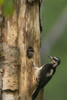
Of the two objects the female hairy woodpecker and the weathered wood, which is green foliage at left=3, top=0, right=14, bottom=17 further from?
the female hairy woodpecker

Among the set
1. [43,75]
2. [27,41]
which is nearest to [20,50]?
[27,41]

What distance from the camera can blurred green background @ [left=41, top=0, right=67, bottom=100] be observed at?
1638 centimetres

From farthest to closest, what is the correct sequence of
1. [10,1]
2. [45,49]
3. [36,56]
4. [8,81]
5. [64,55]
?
[64,55]
[45,49]
[36,56]
[8,81]
[10,1]

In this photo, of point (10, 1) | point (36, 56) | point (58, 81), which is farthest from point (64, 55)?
point (10, 1)

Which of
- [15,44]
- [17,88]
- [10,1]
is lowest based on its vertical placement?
[17,88]

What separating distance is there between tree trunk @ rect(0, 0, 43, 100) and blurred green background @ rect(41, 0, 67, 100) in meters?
7.19

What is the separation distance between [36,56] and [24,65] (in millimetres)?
507

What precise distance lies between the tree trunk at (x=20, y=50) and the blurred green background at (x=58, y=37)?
719 cm

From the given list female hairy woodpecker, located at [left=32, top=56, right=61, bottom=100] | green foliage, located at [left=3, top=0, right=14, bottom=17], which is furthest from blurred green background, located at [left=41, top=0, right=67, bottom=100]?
green foliage, located at [left=3, top=0, right=14, bottom=17]

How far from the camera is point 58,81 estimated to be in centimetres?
1986

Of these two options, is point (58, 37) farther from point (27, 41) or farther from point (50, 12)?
point (27, 41)

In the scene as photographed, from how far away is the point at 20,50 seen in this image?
8430 mm

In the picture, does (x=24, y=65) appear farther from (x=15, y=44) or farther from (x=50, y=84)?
(x=50, y=84)

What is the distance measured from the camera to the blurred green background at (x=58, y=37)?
16375 mm
